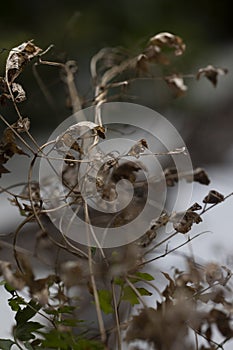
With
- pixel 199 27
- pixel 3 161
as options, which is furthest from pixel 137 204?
pixel 199 27

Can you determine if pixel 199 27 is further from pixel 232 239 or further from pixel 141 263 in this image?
pixel 141 263

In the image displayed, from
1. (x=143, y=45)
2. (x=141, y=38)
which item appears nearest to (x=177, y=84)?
(x=143, y=45)

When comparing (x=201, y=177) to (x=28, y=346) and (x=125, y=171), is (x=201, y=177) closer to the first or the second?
(x=125, y=171)

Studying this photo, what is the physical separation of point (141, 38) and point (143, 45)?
122 millimetres

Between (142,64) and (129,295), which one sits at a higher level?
(142,64)

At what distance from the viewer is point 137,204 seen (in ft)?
1.82

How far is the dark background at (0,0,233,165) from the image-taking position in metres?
1.26

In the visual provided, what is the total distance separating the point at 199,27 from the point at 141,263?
1.16m

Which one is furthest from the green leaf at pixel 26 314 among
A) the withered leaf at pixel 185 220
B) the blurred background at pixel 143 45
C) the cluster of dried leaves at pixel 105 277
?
the blurred background at pixel 143 45

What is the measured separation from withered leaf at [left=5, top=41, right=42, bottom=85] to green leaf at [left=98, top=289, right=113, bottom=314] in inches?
6.7

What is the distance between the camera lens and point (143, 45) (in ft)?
4.18

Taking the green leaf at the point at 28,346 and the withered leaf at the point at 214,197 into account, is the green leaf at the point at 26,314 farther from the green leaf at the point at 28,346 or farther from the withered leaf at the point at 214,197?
the withered leaf at the point at 214,197

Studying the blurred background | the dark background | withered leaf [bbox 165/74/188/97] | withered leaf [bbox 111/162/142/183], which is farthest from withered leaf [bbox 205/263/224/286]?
the dark background

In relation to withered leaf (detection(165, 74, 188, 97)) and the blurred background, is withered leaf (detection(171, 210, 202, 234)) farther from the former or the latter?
the blurred background
